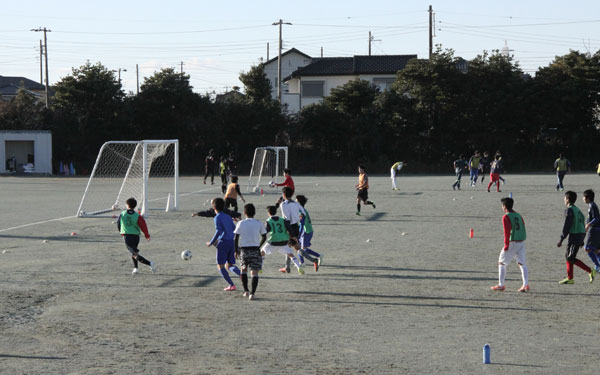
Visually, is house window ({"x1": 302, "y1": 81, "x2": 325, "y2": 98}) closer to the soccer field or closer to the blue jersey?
the soccer field

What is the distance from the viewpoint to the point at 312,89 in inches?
2731

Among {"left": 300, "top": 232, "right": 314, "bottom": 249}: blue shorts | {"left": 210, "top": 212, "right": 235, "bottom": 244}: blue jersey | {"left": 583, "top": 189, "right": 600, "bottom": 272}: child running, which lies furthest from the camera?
{"left": 300, "top": 232, "right": 314, "bottom": 249}: blue shorts

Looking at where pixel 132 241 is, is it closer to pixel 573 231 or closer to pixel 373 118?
pixel 573 231

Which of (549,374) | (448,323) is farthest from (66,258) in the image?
(549,374)

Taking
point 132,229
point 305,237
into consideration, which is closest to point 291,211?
point 305,237

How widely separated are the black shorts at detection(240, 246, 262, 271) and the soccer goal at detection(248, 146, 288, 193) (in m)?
23.7

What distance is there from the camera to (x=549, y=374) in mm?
6711

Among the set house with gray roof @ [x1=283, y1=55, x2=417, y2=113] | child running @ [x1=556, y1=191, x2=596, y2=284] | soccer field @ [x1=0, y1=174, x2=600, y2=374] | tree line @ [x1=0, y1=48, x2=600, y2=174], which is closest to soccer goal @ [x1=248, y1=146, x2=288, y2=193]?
tree line @ [x1=0, y1=48, x2=600, y2=174]

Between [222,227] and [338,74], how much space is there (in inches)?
2309

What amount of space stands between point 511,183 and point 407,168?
53.6 feet

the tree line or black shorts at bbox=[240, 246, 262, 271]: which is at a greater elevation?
the tree line

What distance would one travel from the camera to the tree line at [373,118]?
56094mm

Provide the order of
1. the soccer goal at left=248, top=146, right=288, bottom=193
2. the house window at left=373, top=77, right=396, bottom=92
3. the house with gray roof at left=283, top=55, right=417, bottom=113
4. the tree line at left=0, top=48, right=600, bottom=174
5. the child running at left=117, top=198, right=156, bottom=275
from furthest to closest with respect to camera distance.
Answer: the house with gray roof at left=283, top=55, right=417, bottom=113
the house window at left=373, top=77, right=396, bottom=92
the tree line at left=0, top=48, right=600, bottom=174
the soccer goal at left=248, top=146, right=288, bottom=193
the child running at left=117, top=198, right=156, bottom=275

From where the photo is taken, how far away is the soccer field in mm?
7203
